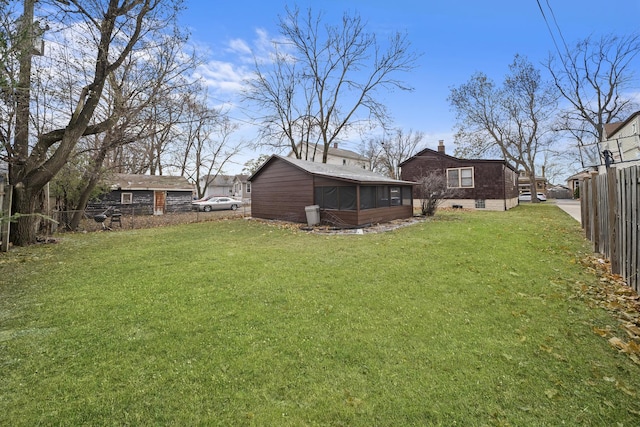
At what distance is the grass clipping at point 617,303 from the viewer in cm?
283

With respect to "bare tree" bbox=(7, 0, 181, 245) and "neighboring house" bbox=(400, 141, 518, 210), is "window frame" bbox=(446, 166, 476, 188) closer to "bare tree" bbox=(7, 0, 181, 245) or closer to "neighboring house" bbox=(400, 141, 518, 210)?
"neighboring house" bbox=(400, 141, 518, 210)

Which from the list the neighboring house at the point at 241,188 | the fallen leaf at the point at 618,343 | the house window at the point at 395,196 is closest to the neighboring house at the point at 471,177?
the house window at the point at 395,196

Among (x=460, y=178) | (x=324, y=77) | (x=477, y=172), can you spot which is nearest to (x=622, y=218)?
(x=477, y=172)

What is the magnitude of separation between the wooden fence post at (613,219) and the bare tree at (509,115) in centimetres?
2711

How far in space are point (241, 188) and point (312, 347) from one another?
153 feet

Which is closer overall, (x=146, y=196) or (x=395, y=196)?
(x=395, y=196)

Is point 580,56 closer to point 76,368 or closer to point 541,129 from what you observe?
point 541,129

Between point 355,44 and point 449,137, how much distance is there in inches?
637

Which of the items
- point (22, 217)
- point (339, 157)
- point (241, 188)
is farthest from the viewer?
point (241, 188)

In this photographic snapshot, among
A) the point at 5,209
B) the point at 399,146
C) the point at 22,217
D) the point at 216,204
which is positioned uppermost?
the point at 399,146

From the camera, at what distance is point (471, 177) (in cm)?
2052

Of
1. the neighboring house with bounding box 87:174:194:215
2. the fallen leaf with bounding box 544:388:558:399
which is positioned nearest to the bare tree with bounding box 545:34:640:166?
the fallen leaf with bounding box 544:388:558:399

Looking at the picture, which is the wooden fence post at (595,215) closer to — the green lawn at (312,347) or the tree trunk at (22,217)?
the green lawn at (312,347)

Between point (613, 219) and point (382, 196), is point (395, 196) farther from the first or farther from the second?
point (613, 219)
